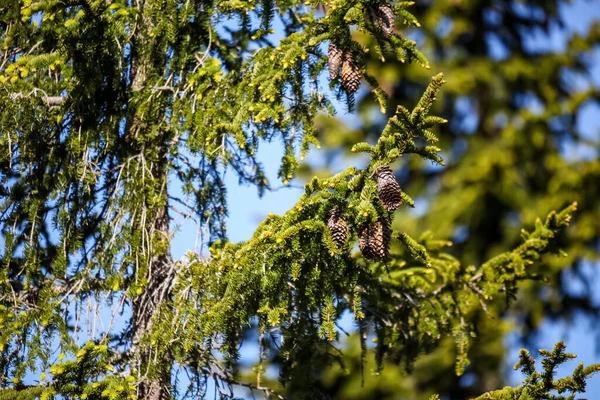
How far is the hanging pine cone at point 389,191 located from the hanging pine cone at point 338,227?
0.74 ft

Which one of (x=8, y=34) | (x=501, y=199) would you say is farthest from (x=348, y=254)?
(x=501, y=199)

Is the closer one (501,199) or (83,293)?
(83,293)

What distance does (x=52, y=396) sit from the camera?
10.7 ft

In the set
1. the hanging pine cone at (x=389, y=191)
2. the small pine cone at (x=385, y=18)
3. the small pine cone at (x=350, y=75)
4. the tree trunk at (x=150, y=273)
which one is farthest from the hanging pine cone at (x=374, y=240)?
the tree trunk at (x=150, y=273)

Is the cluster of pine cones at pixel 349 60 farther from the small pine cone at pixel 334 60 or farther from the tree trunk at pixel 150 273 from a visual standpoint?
the tree trunk at pixel 150 273

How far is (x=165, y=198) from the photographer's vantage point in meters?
3.98

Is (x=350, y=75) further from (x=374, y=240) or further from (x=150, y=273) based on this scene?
(x=150, y=273)

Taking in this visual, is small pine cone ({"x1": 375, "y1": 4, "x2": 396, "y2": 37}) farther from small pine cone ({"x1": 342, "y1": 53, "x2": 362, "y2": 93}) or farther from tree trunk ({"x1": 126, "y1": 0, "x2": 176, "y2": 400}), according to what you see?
tree trunk ({"x1": 126, "y1": 0, "x2": 176, "y2": 400})

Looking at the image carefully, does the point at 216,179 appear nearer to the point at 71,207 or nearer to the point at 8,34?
the point at 71,207

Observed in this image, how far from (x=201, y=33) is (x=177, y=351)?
1832 mm

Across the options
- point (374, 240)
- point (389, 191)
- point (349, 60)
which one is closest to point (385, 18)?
point (349, 60)

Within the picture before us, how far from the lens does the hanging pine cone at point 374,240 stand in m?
2.95

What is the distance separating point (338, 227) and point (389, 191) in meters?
0.31

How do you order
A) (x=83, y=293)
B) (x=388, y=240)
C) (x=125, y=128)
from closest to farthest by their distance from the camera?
(x=388, y=240)
(x=83, y=293)
(x=125, y=128)
